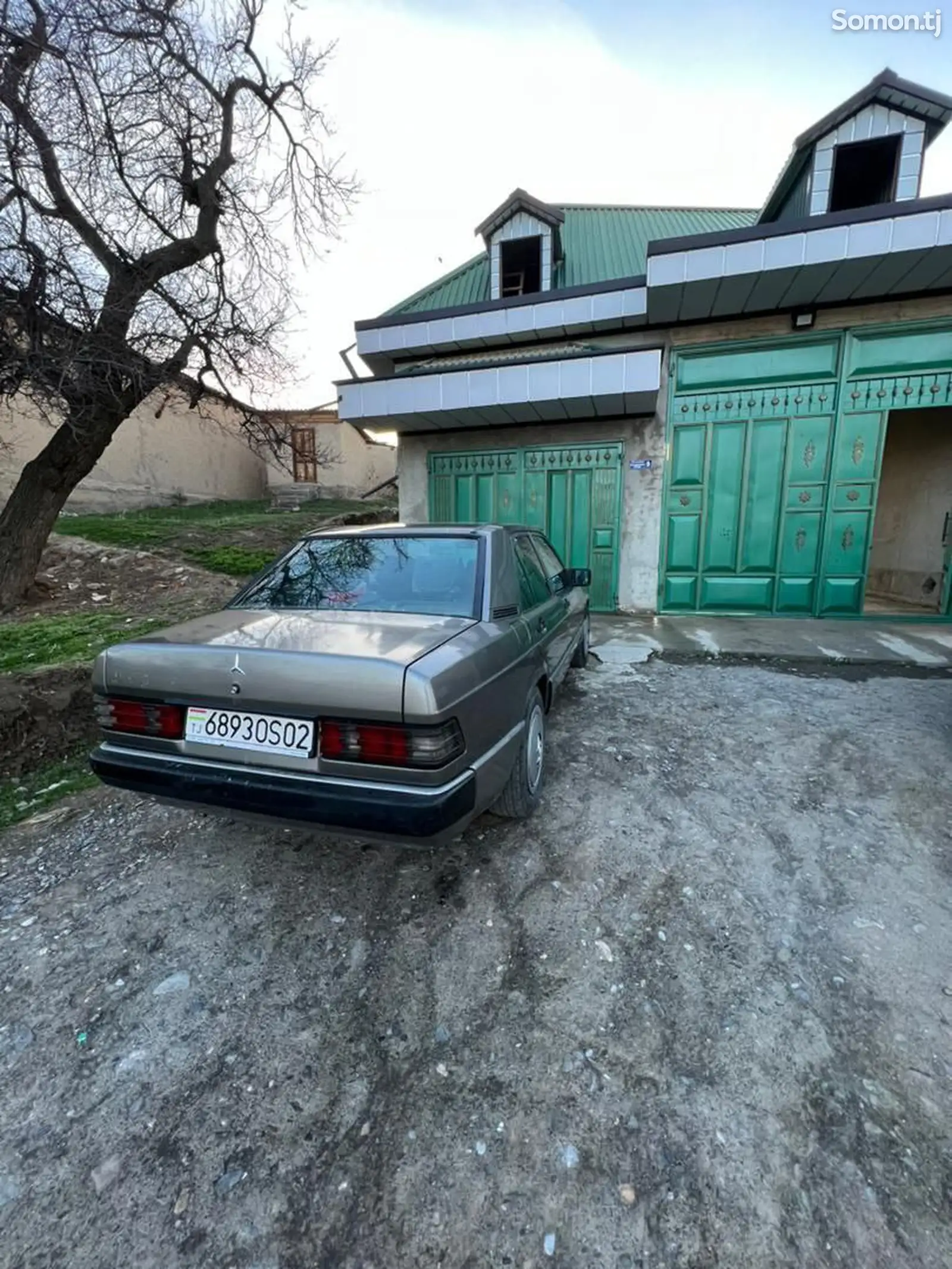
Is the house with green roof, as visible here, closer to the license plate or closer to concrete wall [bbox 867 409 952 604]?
concrete wall [bbox 867 409 952 604]

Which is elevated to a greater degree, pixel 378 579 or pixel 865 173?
pixel 865 173

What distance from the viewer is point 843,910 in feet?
7.32

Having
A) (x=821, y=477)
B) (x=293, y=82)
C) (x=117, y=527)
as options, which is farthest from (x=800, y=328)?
(x=117, y=527)

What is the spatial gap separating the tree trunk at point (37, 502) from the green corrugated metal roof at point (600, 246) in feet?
15.6

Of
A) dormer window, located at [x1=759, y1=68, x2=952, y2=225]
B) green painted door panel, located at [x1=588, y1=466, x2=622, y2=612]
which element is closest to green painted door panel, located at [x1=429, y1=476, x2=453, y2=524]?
green painted door panel, located at [x1=588, y1=466, x2=622, y2=612]

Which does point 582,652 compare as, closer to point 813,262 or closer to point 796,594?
point 796,594

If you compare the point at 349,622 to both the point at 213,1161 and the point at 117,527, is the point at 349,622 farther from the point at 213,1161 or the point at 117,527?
the point at 117,527

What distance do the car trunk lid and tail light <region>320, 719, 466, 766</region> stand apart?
6 cm

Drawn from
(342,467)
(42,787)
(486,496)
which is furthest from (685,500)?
(342,467)

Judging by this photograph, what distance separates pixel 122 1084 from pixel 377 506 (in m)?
16.0

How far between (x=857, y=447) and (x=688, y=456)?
1954mm

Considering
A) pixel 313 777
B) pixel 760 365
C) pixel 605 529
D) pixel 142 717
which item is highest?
pixel 760 365

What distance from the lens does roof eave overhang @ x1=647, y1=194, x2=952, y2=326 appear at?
541 centimetres

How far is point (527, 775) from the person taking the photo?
2732 mm
